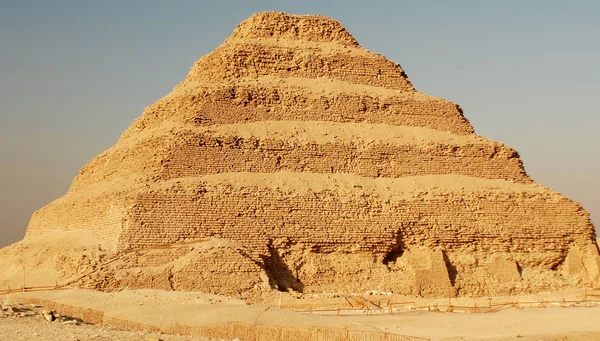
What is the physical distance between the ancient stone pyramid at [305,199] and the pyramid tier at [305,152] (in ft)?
0.18

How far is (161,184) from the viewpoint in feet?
84.4

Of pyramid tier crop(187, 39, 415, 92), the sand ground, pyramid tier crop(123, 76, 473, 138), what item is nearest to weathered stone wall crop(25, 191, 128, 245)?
the sand ground

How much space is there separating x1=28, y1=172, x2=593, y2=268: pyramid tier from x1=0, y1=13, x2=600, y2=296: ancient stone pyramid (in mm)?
51

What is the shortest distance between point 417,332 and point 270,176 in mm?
10753

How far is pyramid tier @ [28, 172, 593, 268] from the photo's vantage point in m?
25.0

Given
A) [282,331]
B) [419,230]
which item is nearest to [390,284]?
[419,230]

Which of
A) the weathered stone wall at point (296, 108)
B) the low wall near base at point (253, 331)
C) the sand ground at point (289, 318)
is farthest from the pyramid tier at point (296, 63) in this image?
the low wall near base at point (253, 331)

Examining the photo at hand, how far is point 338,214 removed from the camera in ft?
86.8

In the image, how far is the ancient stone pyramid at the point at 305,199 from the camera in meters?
24.6

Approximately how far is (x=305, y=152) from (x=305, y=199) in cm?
254

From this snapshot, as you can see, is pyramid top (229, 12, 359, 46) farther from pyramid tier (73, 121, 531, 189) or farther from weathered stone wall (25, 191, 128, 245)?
weathered stone wall (25, 191, 128, 245)

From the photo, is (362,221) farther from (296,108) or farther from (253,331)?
(253,331)

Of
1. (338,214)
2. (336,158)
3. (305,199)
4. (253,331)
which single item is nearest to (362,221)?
(338,214)

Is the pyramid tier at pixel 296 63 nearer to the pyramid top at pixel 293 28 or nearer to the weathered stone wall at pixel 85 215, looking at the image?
the pyramid top at pixel 293 28
